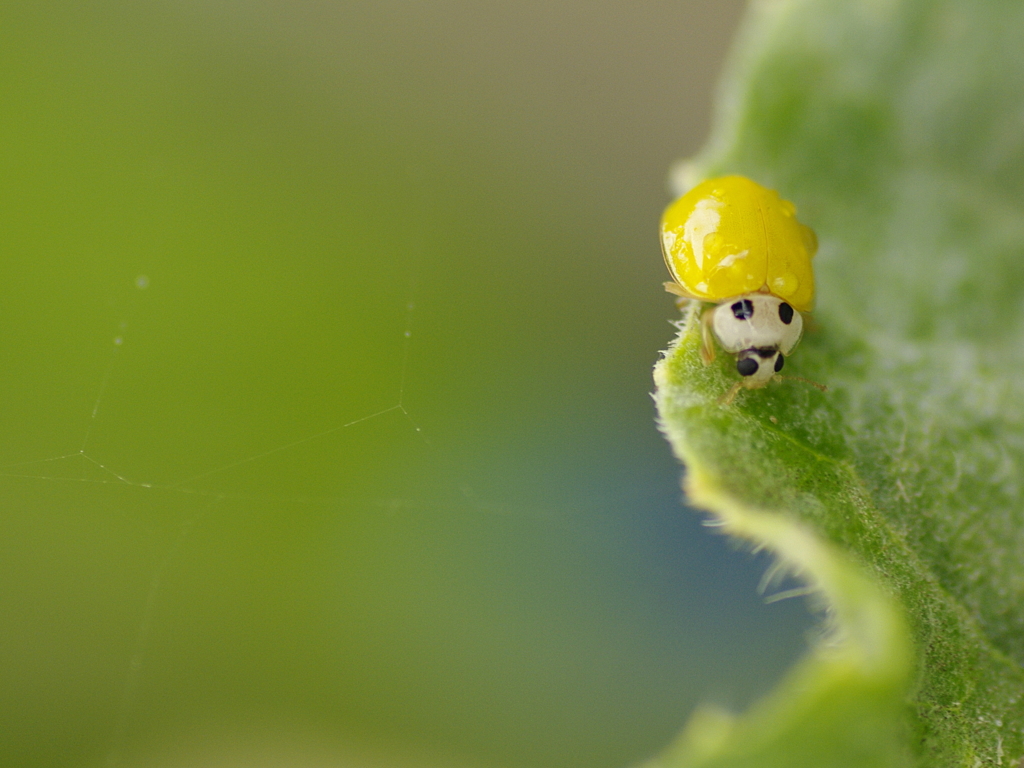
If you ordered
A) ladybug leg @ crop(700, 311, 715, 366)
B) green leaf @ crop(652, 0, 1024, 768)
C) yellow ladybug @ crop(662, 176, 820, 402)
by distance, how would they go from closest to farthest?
green leaf @ crop(652, 0, 1024, 768)
ladybug leg @ crop(700, 311, 715, 366)
yellow ladybug @ crop(662, 176, 820, 402)

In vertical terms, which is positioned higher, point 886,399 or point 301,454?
point 301,454

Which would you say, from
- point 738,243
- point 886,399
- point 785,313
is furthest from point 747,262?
point 886,399

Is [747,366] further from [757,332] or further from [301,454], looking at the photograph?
[301,454]

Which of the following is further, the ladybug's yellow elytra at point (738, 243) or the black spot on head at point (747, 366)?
the ladybug's yellow elytra at point (738, 243)

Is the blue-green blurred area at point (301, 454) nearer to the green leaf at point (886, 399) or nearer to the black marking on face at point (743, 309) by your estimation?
the black marking on face at point (743, 309)

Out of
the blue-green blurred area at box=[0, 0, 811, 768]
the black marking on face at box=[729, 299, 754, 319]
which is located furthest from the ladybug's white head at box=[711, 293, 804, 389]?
the blue-green blurred area at box=[0, 0, 811, 768]

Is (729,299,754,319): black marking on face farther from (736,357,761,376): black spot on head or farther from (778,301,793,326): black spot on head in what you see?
(736,357,761,376): black spot on head

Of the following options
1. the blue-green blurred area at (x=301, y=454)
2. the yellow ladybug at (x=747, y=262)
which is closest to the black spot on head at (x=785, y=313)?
the yellow ladybug at (x=747, y=262)
